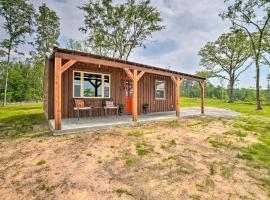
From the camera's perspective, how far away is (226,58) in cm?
2727

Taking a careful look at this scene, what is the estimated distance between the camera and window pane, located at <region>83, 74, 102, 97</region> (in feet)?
27.9

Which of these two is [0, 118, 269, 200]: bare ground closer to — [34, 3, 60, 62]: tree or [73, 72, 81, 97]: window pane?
[73, 72, 81, 97]: window pane

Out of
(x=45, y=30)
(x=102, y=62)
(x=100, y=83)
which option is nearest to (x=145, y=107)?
(x=100, y=83)

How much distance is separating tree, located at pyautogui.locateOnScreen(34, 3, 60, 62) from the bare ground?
19.0 metres

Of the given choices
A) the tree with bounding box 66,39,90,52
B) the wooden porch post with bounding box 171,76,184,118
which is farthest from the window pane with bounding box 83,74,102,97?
the tree with bounding box 66,39,90,52

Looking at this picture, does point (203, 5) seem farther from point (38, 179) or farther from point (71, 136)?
point (38, 179)

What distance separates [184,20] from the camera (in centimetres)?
1506

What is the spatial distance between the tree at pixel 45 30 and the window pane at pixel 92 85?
15.3 meters

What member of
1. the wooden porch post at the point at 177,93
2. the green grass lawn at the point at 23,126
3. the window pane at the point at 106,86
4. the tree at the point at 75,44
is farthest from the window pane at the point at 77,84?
the tree at the point at 75,44

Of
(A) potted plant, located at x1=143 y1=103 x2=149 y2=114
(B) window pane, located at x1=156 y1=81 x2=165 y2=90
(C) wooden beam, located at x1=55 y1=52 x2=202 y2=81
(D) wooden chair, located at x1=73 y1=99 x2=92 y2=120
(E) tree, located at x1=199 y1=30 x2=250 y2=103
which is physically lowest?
(A) potted plant, located at x1=143 y1=103 x2=149 y2=114

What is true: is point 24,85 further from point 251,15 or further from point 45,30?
point 251,15

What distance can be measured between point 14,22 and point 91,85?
48.7 feet

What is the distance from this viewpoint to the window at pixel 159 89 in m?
11.6

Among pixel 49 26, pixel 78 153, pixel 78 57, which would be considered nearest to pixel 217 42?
pixel 49 26
